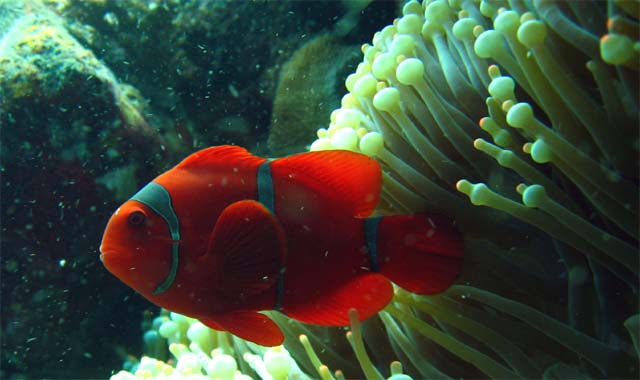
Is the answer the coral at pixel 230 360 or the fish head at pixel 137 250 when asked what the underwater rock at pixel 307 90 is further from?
the fish head at pixel 137 250

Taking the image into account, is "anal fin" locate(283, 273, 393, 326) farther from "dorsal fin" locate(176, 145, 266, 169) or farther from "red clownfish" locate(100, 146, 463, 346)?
"dorsal fin" locate(176, 145, 266, 169)

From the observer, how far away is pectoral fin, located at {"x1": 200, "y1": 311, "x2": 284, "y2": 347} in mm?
1226

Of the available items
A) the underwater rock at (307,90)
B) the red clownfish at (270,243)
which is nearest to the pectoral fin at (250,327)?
the red clownfish at (270,243)

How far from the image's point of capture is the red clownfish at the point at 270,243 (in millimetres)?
1151

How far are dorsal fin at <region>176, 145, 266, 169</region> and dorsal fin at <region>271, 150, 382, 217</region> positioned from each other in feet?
0.22

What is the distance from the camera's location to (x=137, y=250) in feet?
3.77

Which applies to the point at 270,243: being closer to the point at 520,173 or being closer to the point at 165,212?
the point at 165,212

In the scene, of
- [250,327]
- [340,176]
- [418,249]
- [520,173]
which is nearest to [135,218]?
[250,327]

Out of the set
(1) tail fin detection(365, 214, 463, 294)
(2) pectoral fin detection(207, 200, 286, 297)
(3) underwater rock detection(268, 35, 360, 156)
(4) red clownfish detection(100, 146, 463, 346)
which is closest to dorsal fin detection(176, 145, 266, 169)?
(4) red clownfish detection(100, 146, 463, 346)

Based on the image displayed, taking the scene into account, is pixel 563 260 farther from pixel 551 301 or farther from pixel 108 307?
pixel 108 307

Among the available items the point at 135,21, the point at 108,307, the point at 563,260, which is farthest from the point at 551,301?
the point at 135,21

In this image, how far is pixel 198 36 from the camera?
2.73 metres

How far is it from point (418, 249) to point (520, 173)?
293mm

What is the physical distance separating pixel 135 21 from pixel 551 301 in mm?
2409
